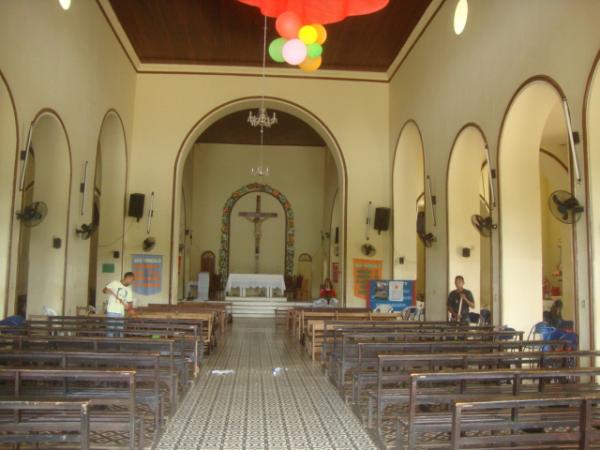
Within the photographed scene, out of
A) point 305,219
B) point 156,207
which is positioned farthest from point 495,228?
point 305,219

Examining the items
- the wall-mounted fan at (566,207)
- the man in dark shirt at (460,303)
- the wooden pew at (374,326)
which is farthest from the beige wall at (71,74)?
the wall-mounted fan at (566,207)

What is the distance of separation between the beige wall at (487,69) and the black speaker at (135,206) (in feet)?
20.3

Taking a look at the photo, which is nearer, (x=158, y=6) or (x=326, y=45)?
(x=158, y=6)

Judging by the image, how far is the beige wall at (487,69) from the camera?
626cm

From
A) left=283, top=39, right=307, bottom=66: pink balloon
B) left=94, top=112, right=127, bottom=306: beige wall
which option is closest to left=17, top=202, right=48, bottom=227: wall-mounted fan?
left=283, top=39, right=307, bottom=66: pink balloon

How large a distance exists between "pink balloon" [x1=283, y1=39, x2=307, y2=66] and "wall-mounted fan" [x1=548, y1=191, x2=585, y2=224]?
3.57m

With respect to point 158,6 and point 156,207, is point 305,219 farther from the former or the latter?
point 158,6

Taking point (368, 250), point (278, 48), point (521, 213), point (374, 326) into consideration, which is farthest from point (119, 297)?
point (368, 250)

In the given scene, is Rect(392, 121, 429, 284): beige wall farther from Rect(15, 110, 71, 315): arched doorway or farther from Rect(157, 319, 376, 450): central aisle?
Rect(15, 110, 71, 315): arched doorway

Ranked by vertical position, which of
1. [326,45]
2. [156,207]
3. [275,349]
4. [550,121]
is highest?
[326,45]

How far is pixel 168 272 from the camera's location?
13.6 meters

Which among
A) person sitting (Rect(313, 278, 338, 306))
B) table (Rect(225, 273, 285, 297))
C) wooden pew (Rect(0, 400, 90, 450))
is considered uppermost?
table (Rect(225, 273, 285, 297))

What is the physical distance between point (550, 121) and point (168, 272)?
8993 mm

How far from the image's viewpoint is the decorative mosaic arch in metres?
21.6
